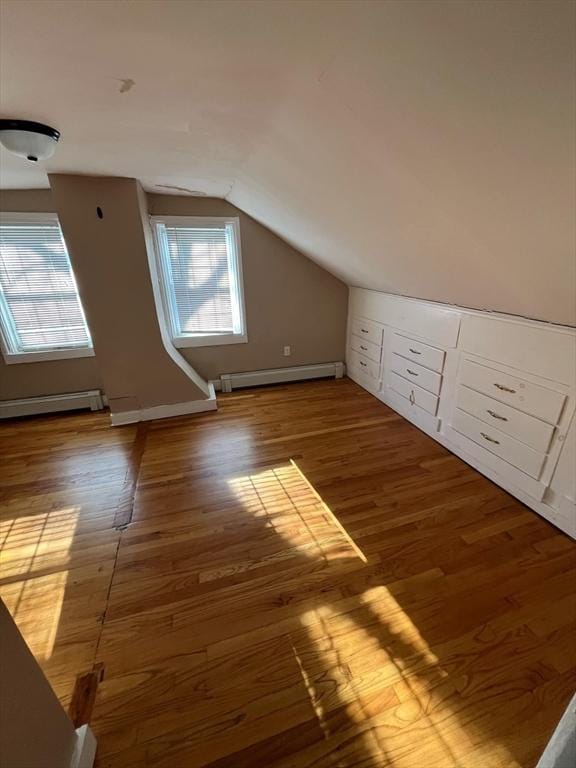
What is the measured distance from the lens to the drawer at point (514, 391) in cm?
168

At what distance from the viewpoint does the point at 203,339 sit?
11.2ft

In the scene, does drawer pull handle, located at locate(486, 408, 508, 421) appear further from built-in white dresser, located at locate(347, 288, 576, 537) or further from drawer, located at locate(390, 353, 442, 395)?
drawer, located at locate(390, 353, 442, 395)

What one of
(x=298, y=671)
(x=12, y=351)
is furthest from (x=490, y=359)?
(x=12, y=351)

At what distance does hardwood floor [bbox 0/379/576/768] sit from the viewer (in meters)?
1.01

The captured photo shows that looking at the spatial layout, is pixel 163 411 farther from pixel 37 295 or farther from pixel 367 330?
pixel 367 330

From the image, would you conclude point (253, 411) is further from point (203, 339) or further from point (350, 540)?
point (350, 540)

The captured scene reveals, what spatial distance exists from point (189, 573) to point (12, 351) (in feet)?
9.23

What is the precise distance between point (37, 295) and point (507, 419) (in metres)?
3.93

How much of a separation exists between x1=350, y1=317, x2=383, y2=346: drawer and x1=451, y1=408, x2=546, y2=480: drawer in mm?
1169

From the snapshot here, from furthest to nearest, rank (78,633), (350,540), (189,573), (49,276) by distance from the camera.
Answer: (49,276), (350,540), (189,573), (78,633)

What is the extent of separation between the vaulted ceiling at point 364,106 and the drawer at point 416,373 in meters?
0.75

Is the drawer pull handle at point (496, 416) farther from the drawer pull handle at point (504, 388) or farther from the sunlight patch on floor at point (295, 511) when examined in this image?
the sunlight patch on floor at point (295, 511)


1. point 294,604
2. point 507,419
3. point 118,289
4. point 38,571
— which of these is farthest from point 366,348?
point 38,571

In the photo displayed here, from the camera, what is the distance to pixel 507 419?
193 cm
